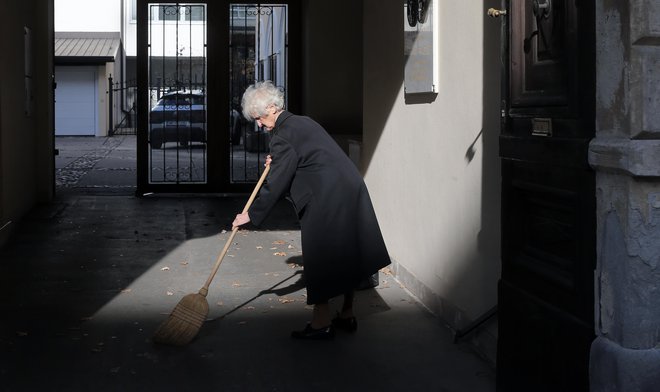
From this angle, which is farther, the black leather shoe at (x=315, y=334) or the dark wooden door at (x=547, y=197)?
the black leather shoe at (x=315, y=334)

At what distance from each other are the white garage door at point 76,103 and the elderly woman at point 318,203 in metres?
34.7

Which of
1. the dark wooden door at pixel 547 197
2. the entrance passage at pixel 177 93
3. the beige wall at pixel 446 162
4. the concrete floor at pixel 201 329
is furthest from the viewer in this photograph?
the entrance passage at pixel 177 93

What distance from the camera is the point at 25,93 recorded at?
505 inches

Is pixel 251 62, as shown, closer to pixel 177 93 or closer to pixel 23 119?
pixel 177 93

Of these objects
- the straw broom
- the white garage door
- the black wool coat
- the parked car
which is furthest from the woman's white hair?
the white garage door

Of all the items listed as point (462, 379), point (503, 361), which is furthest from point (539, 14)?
point (462, 379)

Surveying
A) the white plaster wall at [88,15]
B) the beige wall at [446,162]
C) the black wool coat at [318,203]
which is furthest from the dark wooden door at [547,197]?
the white plaster wall at [88,15]

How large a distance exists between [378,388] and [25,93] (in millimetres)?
8831

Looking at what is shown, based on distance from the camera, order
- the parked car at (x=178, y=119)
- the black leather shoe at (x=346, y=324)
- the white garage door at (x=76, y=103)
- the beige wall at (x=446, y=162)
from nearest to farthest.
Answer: the beige wall at (x=446, y=162)
the black leather shoe at (x=346, y=324)
the parked car at (x=178, y=119)
the white garage door at (x=76, y=103)

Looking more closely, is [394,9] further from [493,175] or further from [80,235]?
[80,235]

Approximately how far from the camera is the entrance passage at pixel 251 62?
1566cm

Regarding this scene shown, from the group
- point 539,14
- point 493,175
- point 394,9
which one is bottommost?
point 493,175

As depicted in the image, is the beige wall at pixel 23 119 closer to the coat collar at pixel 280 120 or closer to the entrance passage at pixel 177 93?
the entrance passage at pixel 177 93

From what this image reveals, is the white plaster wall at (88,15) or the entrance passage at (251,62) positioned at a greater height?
the white plaster wall at (88,15)
